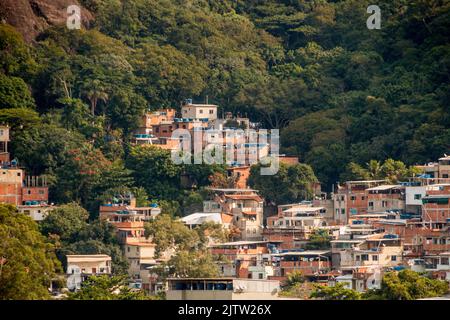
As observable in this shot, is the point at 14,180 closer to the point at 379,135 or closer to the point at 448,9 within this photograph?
the point at 379,135

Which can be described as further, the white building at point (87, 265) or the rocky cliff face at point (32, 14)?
the rocky cliff face at point (32, 14)

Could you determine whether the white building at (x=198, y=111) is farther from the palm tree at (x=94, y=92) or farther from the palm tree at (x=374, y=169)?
the palm tree at (x=374, y=169)

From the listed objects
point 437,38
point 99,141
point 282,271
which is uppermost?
point 437,38

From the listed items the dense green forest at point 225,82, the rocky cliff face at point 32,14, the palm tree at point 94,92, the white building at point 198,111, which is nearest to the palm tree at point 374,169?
the dense green forest at point 225,82

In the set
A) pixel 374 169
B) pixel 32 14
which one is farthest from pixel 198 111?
pixel 374 169

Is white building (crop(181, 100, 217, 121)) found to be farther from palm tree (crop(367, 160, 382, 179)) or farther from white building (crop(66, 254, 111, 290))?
white building (crop(66, 254, 111, 290))

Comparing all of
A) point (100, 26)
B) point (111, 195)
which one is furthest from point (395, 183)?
point (100, 26)
